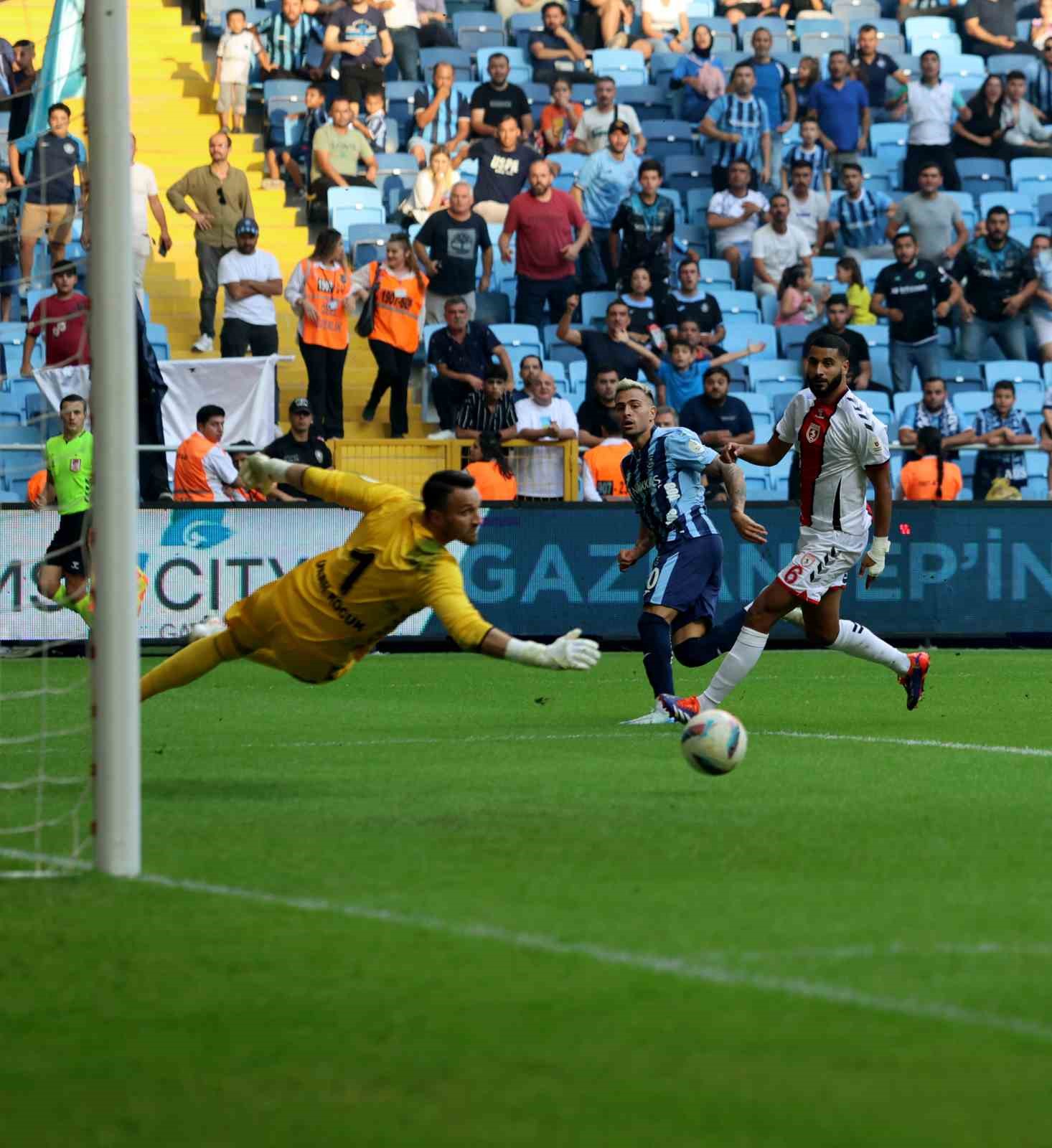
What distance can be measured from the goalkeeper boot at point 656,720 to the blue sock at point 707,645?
40cm

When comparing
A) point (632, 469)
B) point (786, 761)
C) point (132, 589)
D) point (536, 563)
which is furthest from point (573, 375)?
point (132, 589)

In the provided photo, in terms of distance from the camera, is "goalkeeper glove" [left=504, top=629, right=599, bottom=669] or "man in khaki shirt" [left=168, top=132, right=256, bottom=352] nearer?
"goalkeeper glove" [left=504, top=629, right=599, bottom=669]

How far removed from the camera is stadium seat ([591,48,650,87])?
25531 mm

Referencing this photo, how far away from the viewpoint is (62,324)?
12156 millimetres

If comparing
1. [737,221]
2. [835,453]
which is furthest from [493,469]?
[835,453]

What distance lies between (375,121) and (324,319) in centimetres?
390

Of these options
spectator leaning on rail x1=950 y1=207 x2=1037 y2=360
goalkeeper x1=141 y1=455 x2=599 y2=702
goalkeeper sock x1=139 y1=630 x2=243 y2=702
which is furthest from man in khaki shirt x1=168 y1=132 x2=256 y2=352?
goalkeeper sock x1=139 y1=630 x2=243 y2=702

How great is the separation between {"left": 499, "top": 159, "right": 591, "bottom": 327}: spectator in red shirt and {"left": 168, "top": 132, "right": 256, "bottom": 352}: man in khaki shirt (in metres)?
2.76

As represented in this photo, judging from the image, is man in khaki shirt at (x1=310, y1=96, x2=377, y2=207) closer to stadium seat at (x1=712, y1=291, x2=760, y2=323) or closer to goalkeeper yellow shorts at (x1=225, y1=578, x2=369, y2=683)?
stadium seat at (x1=712, y1=291, x2=760, y2=323)

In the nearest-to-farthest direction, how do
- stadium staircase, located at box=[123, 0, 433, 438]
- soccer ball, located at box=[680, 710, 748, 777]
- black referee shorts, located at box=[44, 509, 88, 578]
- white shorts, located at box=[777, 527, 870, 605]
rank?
soccer ball, located at box=[680, 710, 748, 777] → white shorts, located at box=[777, 527, 870, 605] → black referee shorts, located at box=[44, 509, 88, 578] → stadium staircase, located at box=[123, 0, 433, 438]

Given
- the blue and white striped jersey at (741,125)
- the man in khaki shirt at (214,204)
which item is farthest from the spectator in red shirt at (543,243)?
the blue and white striped jersey at (741,125)

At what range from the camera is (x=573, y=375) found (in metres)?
21.6

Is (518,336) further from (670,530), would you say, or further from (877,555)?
(877,555)

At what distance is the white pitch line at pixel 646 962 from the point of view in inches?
196
